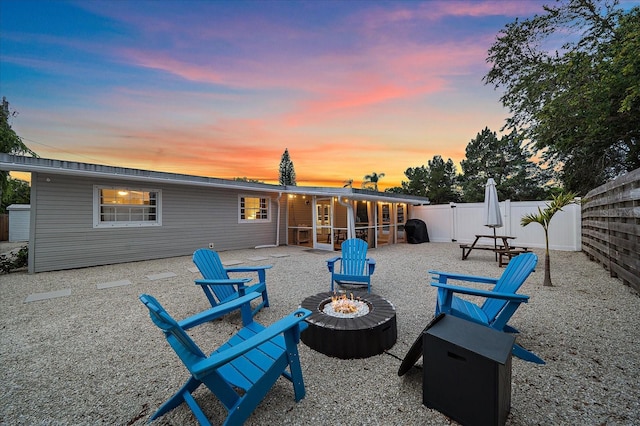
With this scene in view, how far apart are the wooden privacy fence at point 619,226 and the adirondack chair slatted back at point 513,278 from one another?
250cm

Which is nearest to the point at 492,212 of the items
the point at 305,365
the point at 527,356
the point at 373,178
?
the point at 527,356

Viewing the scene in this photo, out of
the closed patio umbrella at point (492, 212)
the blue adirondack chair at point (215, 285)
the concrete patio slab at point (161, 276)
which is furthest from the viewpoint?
the closed patio umbrella at point (492, 212)

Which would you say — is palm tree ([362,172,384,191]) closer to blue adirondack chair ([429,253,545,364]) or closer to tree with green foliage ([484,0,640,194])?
tree with green foliage ([484,0,640,194])

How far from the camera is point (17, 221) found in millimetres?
12109

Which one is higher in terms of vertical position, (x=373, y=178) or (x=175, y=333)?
(x=373, y=178)

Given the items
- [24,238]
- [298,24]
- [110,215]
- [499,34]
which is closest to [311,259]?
[110,215]

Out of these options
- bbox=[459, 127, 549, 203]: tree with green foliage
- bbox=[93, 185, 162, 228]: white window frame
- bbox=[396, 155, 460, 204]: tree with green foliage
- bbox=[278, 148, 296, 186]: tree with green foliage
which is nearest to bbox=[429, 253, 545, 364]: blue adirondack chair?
bbox=[93, 185, 162, 228]: white window frame

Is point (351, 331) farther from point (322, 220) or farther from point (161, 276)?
point (322, 220)

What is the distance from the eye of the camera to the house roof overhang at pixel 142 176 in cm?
541

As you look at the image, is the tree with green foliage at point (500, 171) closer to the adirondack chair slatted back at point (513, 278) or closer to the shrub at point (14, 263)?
the adirondack chair slatted back at point (513, 278)

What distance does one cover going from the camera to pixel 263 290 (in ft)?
11.9

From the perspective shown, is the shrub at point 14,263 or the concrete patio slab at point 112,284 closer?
the concrete patio slab at point 112,284

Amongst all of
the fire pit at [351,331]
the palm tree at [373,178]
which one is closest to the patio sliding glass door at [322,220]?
the fire pit at [351,331]

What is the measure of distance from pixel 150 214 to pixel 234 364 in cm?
770
